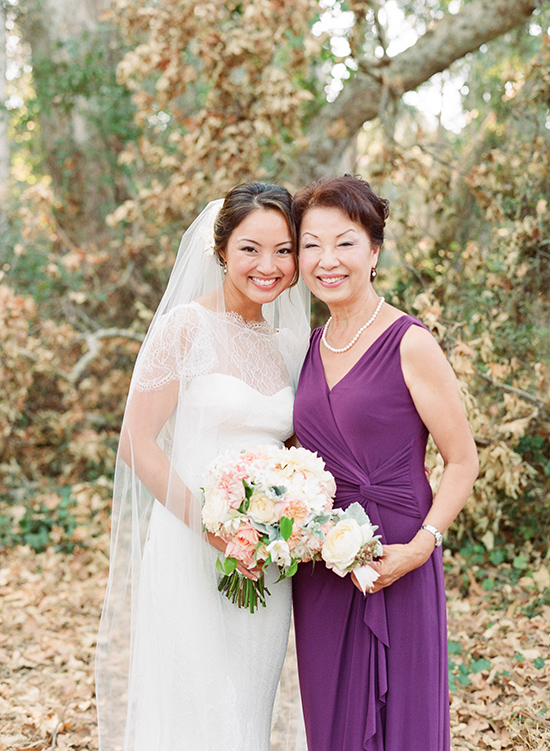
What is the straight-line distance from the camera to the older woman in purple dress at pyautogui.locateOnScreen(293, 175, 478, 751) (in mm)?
2412

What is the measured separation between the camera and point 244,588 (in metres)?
2.51

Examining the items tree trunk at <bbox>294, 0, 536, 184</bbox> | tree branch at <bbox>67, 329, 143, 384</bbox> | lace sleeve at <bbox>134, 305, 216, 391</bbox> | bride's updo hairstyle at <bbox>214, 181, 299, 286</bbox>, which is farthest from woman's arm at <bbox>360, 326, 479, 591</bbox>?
tree branch at <bbox>67, 329, 143, 384</bbox>

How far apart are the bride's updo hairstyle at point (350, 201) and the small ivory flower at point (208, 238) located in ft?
1.34

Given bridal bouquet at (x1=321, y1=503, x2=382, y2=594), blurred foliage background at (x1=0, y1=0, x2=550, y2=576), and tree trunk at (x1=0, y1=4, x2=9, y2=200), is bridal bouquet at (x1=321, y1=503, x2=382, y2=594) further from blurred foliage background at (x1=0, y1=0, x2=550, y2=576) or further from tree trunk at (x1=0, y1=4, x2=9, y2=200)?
tree trunk at (x1=0, y1=4, x2=9, y2=200)

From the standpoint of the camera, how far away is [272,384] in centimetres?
283

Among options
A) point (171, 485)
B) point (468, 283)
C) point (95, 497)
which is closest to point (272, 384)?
point (171, 485)

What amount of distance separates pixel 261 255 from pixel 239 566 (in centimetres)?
114

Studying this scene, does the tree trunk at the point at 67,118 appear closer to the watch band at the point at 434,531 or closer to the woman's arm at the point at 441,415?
the woman's arm at the point at 441,415

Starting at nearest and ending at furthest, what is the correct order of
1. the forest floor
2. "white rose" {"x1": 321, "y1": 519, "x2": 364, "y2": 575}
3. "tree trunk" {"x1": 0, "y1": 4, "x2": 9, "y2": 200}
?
"white rose" {"x1": 321, "y1": 519, "x2": 364, "y2": 575} < the forest floor < "tree trunk" {"x1": 0, "y1": 4, "x2": 9, "y2": 200}

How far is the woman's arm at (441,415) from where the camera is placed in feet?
8.02

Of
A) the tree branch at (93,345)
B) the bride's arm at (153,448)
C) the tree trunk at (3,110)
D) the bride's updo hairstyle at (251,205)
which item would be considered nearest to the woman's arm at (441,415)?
the bride's updo hairstyle at (251,205)

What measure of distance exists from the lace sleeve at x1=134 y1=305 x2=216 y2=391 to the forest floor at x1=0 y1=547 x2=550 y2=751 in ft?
7.20

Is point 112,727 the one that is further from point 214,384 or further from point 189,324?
point 189,324
